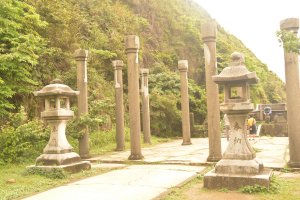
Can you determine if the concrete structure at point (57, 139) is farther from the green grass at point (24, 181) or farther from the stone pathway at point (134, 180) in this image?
the stone pathway at point (134, 180)

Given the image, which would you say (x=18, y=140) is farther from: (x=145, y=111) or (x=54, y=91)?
(x=145, y=111)

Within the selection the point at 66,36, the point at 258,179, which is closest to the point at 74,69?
the point at 66,36

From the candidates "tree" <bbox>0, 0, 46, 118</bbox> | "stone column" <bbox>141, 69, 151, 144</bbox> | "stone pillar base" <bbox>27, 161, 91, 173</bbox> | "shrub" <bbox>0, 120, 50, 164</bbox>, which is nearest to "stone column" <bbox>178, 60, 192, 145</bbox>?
"stone column" <bbox>141, 69, 151, 144</bbox>

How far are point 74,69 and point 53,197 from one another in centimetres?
931

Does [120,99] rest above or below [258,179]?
above

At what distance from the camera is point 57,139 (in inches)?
316

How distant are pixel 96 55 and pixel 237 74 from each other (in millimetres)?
12880

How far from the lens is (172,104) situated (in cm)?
1973

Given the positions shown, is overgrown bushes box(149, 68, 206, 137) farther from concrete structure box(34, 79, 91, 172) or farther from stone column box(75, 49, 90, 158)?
concrete structure box(34, 79, 91, 172)

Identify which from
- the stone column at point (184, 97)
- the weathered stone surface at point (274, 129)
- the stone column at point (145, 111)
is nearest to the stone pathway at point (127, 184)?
the stone column at point (184, 97)

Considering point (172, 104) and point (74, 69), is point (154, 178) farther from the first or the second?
point (172, 104)

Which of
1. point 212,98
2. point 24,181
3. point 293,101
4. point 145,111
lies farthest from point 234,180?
point 145,111

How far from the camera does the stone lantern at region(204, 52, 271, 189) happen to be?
6.03 m

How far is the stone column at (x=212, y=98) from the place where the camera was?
8500 millimetres
